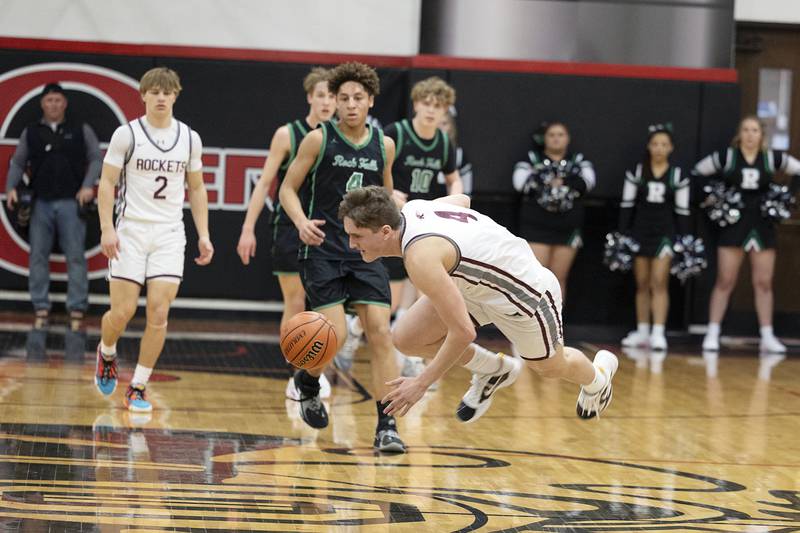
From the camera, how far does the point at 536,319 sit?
219 inches

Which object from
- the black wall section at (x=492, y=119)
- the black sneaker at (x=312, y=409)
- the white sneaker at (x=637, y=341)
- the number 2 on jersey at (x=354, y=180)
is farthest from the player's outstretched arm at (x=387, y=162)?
the white sneaker at (x=637, y=341)

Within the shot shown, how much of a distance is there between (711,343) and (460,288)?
658 centimetres

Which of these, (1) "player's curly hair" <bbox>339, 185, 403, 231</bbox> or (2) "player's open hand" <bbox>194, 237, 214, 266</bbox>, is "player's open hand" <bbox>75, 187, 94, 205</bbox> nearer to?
(2) "player's open hand" <bbox>194, 237, 214, 266</bbox>

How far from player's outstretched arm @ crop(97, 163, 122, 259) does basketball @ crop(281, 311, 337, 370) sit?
1357 millimetres

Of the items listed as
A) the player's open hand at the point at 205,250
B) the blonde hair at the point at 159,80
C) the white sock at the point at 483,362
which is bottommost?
the white sock at the point at 483,362

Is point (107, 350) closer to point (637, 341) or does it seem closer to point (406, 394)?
point (406, 394)

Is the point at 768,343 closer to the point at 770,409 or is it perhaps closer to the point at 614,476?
the point at 770,409

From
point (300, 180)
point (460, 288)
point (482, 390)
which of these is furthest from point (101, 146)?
point (460, 288)

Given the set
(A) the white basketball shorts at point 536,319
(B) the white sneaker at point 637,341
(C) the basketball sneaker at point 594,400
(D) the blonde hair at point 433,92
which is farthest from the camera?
(B) the white sneaker at point 637,341

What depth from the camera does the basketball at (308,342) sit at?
6.11 metres

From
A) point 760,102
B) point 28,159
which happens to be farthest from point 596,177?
point 28,159

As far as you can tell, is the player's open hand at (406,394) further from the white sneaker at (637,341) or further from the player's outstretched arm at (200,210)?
the white sneaker at (637,341)

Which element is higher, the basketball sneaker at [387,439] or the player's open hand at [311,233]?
the player's open hand at [311,233]

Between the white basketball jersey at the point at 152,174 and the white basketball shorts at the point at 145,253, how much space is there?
6 centimetres
